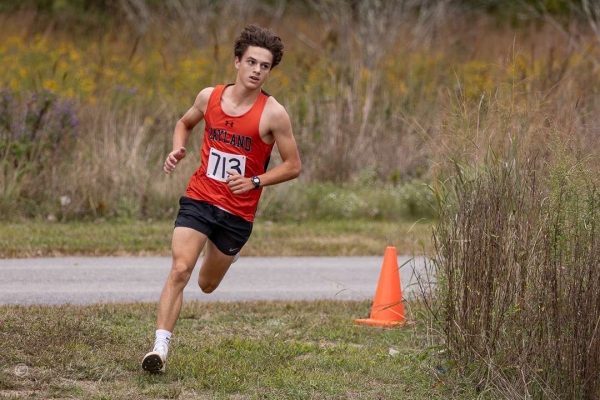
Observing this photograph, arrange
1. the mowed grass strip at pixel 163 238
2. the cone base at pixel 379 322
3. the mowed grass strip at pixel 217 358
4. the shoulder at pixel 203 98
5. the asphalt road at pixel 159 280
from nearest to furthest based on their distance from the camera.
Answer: the mowed grass strip at pixel 217 358 → the shoulder at pixel 203 98 → the cone base at pixel 379 322 → the asphalt road at pixel 159 280 → the mowed grass strip at pixel 163 238

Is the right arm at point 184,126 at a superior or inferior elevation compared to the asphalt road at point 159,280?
superior

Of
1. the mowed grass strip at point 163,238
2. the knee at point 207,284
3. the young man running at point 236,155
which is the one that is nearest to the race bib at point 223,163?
the young man running at point 236,155

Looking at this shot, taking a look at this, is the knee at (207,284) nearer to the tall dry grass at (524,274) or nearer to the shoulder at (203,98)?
the shoulder at (203,98)

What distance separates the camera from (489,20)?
89.4ft

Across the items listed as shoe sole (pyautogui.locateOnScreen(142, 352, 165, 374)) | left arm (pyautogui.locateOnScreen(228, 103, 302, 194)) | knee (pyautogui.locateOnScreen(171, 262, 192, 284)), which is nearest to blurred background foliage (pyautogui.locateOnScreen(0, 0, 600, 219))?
left arm (pyautogui.locateOnScreen(228, 103, 302, 194))

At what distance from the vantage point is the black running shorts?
24.5 ft

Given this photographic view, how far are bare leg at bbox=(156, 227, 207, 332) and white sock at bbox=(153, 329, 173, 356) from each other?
43 mm

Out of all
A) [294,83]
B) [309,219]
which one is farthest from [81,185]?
[294,83]

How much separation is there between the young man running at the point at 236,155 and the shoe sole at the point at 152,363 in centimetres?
50

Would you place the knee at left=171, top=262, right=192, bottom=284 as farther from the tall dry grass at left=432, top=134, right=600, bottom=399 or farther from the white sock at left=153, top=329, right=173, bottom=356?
the tall dry grass at left=432, top=134, right=600, bottom=399

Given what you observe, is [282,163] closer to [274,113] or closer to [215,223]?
[274,113]

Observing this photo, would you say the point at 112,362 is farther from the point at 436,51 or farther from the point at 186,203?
the point at 436,51

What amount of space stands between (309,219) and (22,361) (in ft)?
26.1

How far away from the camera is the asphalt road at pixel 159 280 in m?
10.1
